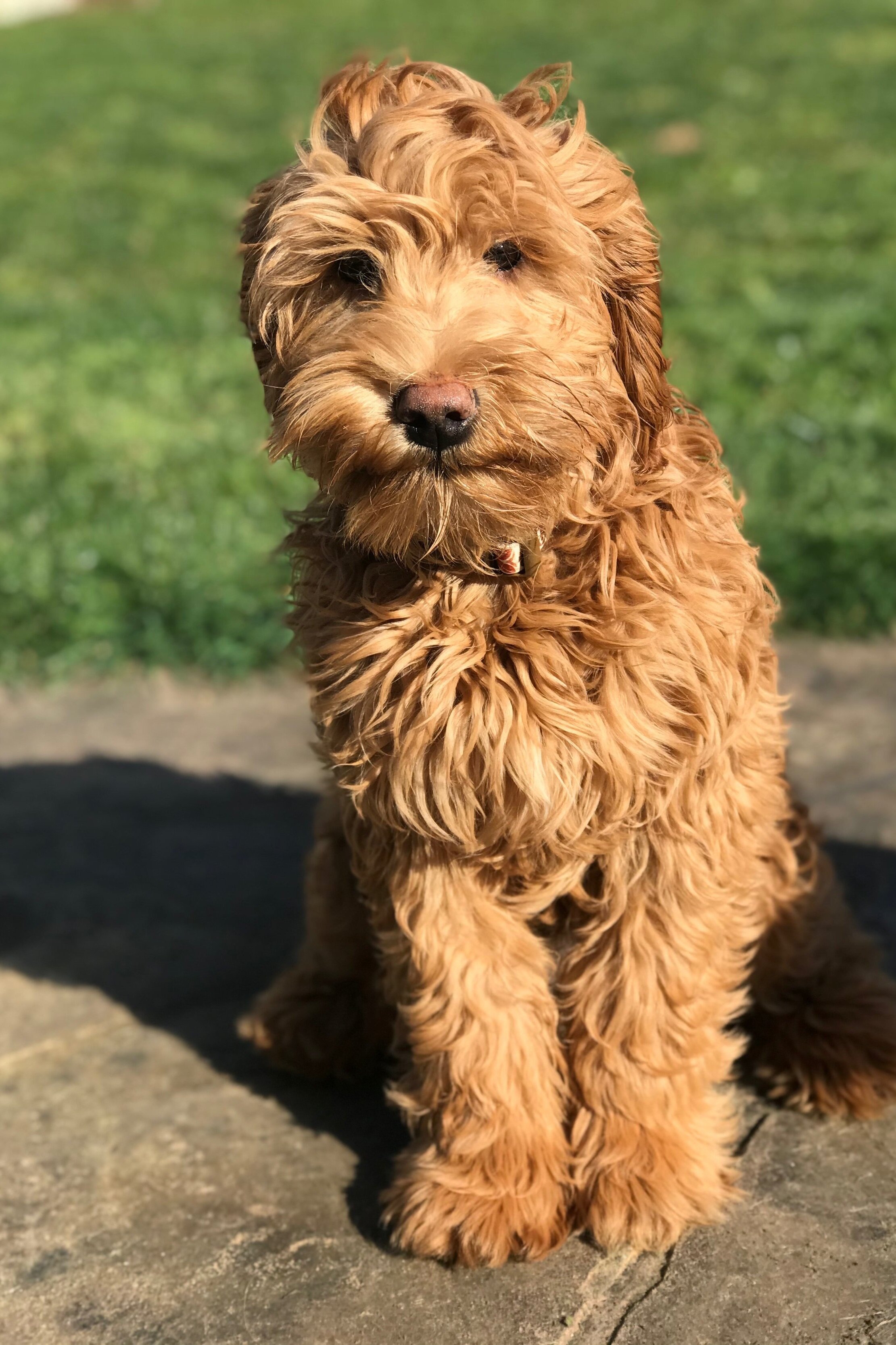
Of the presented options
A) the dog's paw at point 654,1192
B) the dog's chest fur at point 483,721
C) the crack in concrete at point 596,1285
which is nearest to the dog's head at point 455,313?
the dog's chest fur at point 483,721

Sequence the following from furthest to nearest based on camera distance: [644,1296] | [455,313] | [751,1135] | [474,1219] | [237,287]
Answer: [237,287], [751,1135], [474,1219], [644,1296], [455,313]

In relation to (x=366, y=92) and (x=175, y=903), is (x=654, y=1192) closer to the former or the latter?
(x=175, y=903)

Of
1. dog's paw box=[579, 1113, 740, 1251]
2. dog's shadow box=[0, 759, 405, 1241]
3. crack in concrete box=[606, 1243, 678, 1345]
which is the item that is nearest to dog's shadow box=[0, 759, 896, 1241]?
dog's shadow box=[0, 759, 405, 1241]

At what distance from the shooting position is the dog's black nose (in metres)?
2.26

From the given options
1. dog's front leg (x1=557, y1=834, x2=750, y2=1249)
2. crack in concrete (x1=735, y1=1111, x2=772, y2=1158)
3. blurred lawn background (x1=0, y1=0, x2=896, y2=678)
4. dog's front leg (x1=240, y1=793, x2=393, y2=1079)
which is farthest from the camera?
blurred lawn background (x1=0, y1=0, x2=896, y2=678)

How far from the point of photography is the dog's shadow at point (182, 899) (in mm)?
3422

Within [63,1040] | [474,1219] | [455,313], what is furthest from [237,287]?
[474,1219]

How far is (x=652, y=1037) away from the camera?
2752 millimetres

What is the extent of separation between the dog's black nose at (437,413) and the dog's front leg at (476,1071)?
2.73 ft

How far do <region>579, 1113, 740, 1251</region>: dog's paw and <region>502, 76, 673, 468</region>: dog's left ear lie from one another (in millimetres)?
1336

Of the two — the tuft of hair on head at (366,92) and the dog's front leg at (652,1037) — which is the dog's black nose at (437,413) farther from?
the dog's front leg at (652,1037)

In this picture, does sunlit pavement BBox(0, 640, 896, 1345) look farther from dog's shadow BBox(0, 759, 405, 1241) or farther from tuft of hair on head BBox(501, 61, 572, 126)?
tuft of hair on head BBox(501, 61, 572, 126)

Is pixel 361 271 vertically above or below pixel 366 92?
below

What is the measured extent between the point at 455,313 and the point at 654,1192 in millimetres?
1682
